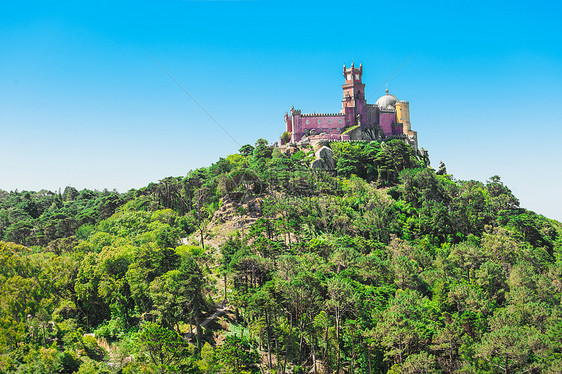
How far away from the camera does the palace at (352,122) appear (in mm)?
90875

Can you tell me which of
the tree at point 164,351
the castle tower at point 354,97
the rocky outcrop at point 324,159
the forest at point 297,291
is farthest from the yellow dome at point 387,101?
the tree at point 164,351

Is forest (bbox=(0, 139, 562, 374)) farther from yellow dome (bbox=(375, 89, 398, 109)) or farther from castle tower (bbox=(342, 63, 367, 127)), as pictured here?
yellow dome (bbox=(375, 89, 398, 109))

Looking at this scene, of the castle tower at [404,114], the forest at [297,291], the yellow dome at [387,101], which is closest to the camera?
the forest at [297,291]

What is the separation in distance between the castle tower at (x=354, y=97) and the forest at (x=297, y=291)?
80.4ft

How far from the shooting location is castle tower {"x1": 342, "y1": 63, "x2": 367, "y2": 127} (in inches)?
3595

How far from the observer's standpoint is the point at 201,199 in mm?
76875

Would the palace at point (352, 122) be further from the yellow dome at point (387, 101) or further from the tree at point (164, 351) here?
the tree at point (164, 351)

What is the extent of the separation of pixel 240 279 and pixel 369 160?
43.5 m

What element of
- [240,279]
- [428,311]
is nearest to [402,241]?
[428,311]

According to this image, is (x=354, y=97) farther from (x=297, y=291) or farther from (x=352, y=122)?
(x=297, y=291)

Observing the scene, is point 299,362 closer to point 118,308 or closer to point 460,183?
point 118,308

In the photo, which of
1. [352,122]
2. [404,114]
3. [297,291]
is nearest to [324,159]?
[352,122]

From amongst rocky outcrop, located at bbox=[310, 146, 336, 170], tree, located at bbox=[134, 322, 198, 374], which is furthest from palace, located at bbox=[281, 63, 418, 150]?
tree, located at bbox=[134, 322, 198, 374]

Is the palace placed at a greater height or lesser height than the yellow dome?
lesser
